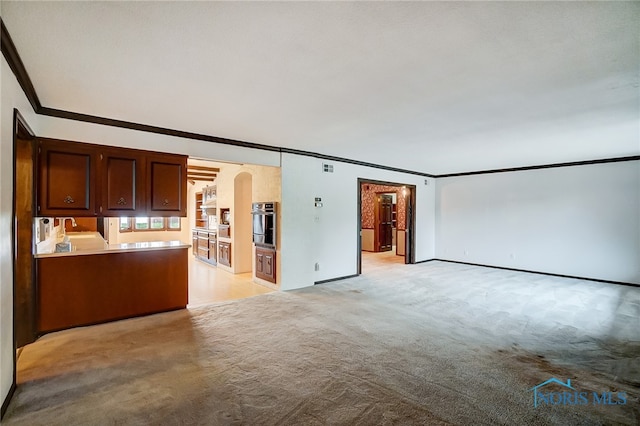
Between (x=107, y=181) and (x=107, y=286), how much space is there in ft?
4.39

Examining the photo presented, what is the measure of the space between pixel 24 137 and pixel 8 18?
1821 millimetres

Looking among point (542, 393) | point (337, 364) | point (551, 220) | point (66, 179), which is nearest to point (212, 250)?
point (66, 179)

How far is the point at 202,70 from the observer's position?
246 centimetres

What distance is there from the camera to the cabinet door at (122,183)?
3.78 meters

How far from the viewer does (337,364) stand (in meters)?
2.82

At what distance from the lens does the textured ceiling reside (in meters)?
1.77

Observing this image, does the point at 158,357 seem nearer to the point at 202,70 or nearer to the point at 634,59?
the point at 202,70

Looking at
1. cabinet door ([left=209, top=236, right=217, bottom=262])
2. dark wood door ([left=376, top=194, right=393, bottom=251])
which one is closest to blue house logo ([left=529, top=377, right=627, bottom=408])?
cabinet door ([left=209, top=236, right=217, bottom=262])

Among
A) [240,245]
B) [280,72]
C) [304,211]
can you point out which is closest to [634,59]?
[280,72]

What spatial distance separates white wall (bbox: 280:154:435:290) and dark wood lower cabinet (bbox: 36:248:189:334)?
6.03 ft

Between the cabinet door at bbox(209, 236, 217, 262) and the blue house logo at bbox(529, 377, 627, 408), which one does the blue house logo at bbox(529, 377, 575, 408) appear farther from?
the cabinet door at bbox(209, 236, 217, 262)

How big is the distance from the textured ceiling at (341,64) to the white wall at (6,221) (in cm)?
31

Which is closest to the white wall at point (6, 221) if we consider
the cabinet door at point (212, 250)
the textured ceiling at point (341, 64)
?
the textured ceiling at point (341, 64)

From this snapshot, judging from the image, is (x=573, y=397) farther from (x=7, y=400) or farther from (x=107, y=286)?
(x=107, y=286)
